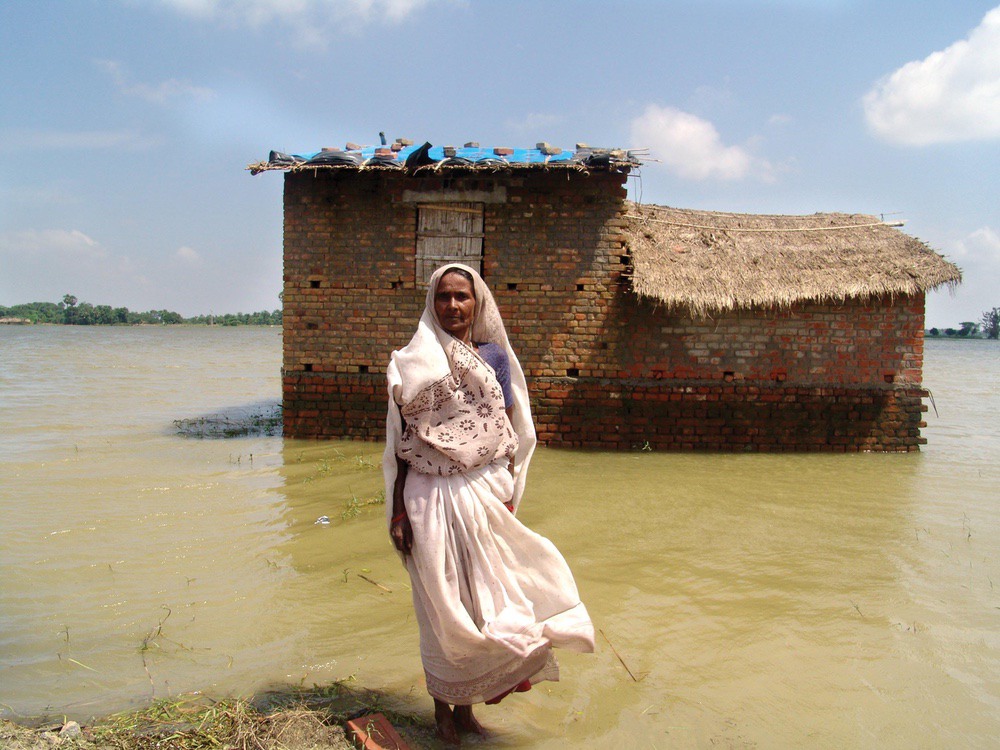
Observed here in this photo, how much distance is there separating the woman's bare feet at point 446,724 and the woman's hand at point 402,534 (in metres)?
0.56

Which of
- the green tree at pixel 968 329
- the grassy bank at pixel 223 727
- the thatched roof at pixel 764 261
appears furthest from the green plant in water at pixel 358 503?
the green tree at pixel 968 329

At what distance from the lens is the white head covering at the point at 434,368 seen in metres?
2.47

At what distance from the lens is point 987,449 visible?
9.23 meters

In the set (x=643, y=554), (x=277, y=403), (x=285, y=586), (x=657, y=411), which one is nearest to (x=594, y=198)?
(x=657, y=411)

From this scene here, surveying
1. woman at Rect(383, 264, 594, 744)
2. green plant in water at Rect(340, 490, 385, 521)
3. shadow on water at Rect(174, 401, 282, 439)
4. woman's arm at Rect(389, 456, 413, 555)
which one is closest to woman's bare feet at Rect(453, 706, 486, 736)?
woman at Rect(383, 264, 594, 744)

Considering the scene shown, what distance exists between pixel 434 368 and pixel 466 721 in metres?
1.28

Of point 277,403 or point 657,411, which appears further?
point 277,403

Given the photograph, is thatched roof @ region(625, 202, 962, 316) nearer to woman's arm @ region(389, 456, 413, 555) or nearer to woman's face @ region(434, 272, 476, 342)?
woman's face @ region(434, 272, 476, 342)

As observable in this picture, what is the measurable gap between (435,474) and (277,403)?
38.2 feet

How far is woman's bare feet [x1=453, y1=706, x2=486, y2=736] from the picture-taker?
2.51 metres

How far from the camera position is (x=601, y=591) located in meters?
3.92

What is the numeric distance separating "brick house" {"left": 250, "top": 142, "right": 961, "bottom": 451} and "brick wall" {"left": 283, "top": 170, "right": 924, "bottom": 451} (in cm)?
2

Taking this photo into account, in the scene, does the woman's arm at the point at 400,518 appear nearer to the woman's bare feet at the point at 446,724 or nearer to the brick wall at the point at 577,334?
the woman's bare feet at the point at 446,724

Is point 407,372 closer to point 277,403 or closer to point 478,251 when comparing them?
point 478,251
